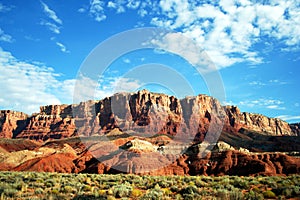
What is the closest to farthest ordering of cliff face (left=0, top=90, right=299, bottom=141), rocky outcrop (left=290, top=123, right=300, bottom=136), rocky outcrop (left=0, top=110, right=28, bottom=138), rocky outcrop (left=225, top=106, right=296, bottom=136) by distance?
cliff face (left=0, top=90, right=299, bottom=141) < rocky outcrop (left=0, top=110, right=28, bottom=138) < rocky outcrop (left=225, top=106, right=296, bottom=136) < rocky outcrop (left=290, top=123, right=300, bottom=136)

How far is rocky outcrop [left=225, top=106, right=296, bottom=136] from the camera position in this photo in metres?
153

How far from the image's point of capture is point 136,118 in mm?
137625

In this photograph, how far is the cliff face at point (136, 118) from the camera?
420ft

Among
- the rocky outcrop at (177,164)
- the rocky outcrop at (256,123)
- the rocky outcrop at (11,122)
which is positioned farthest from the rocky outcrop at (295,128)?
the rocky outcrop at (11,122)

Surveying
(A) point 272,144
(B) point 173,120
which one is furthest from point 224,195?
(B) point 173,120

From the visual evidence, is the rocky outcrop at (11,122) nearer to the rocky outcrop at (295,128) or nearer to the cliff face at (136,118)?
the cliff face at (136,118)

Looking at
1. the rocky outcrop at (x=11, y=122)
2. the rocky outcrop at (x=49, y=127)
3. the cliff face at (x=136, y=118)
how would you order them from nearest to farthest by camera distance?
the cliff face at (x=136, y=118) < the rocky outcrop at (x=49, y=127) < the rocky outcrop at (x=11, y=122)

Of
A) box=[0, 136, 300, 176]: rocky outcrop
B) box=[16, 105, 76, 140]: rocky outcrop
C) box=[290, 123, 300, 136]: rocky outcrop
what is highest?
box=[290, 123, 300, 136]: rocky outcrop

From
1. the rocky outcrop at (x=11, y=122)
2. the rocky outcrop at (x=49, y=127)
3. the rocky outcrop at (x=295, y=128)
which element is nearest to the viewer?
the rocky outcrop at (x=49, y=127)

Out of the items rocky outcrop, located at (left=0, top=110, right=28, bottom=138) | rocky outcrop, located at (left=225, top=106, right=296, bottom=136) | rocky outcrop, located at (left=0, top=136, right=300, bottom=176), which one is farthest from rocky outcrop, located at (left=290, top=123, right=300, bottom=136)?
rocky outcrop, located at (left=0, top=110, right=28, bottom=138)

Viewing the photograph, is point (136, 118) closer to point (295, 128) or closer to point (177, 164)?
point (177, 164)

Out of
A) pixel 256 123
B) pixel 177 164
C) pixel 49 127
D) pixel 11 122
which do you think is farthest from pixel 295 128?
pixel 11 122

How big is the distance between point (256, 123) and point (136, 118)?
82.8 metres

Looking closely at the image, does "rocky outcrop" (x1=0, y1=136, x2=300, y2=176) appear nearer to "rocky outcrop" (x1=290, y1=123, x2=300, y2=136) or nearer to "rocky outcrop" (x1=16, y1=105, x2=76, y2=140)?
"rocky outcrop" (x1=16, y1=105, x2=76, y2=140)
